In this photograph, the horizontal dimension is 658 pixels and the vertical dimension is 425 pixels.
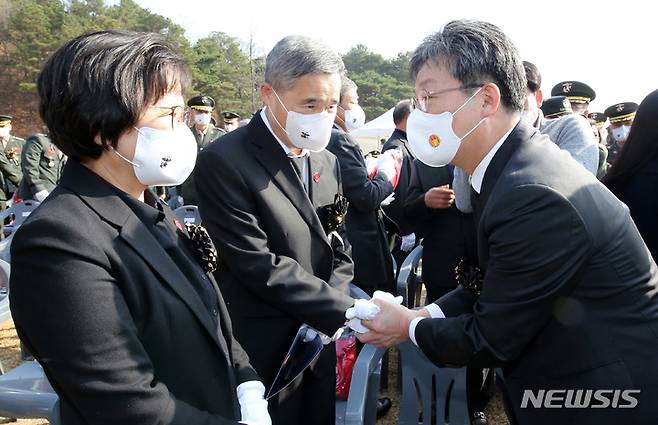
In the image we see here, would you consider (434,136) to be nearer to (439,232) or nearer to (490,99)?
(490,99)

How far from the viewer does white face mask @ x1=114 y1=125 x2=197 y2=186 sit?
4.81 ft

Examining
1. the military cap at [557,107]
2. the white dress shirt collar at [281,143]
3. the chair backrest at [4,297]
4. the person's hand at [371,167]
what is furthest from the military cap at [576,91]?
the chair backrest at [4,297]

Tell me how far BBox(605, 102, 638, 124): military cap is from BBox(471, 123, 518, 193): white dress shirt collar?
357 inches

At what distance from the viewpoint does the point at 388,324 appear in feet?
7.02

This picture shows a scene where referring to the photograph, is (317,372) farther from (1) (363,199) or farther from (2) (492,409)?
(2) (492,409)

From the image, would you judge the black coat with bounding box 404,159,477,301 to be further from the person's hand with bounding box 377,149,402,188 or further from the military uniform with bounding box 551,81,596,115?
the military uniform with bounding box 551,81,596,115

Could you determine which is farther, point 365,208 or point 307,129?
point 365,208

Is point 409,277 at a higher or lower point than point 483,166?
lower

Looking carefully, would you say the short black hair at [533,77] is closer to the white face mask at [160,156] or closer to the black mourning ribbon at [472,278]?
the black mourning ribbon at [472,278]

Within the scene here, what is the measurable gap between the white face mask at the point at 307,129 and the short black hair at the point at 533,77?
1.63 meters

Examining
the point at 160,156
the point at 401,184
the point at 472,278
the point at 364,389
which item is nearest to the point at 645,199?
the point at 472,278

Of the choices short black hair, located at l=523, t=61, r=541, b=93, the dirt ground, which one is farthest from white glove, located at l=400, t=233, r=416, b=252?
short black hair, located at l=523, t=61, r=541, b=93

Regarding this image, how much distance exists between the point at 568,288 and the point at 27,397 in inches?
84.0

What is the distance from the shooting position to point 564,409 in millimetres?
1651
